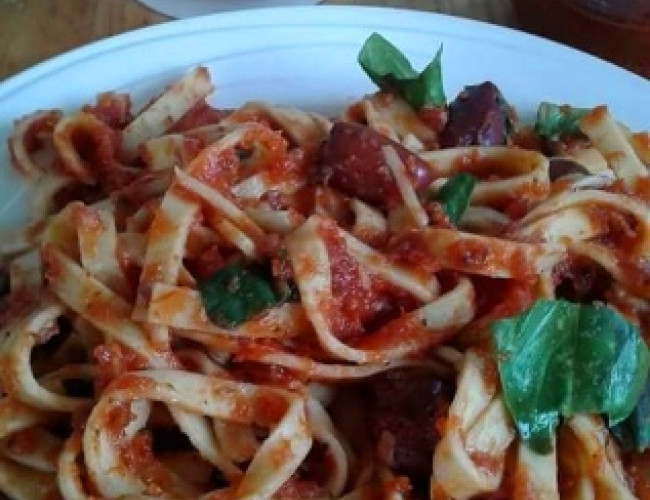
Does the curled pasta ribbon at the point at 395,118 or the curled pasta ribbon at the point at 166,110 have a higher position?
the curled pasta ribbon at the point at 395,118

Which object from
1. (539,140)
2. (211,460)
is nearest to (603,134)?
(539,140)

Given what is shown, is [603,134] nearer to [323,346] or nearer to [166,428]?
[323,346]

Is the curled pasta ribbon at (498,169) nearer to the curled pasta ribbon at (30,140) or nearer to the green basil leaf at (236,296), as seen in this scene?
the green basil leaf at (236,296)

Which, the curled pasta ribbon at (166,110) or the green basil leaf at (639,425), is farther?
the curled pasta ribbon at (166,110)

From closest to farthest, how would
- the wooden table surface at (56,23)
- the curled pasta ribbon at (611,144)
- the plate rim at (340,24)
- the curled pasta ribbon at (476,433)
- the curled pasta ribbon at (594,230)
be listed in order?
the curled pasta ribbon at (476,433)
the curled pasta ribbon at (594,230)
the curled pasta ribbon at (611,144)
the plate rim at (340,24)
the wooden table surface at (56,23)

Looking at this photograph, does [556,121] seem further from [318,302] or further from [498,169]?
[318,302]

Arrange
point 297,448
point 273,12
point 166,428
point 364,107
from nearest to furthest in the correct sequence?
point 297,448 → point 166,428 → point 364,107 → point 273,12

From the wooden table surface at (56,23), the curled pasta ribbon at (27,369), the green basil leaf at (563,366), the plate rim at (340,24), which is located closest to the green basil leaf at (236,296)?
the curled pasta ribbon at (27,369)

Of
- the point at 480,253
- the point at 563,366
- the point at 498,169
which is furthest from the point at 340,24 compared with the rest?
the point at 563,366
